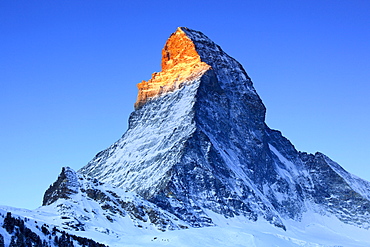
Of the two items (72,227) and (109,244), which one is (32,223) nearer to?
(109,244)

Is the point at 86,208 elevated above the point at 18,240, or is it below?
above

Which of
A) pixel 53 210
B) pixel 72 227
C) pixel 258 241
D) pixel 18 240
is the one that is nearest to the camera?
pixel 18 240

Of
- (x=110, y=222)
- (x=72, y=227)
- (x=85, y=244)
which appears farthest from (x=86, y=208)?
(x=85, y=244)

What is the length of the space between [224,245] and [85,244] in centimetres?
3309

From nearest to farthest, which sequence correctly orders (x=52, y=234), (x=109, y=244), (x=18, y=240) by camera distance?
(x=18, y=240) → (x=52, y=234) → (x=109, y=244)

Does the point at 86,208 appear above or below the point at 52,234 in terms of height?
above

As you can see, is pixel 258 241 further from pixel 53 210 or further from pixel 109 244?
pixel 53 210

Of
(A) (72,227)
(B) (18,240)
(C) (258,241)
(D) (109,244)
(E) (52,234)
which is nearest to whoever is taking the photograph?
(B) (18,240)

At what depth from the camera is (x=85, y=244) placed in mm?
116062

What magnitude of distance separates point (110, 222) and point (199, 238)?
58.0 meters

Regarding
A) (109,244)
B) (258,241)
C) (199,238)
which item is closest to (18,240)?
(109,244)

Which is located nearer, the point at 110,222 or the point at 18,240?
the point at 18,240

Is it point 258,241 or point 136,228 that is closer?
point 258,241

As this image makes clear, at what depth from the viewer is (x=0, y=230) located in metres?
96.3
